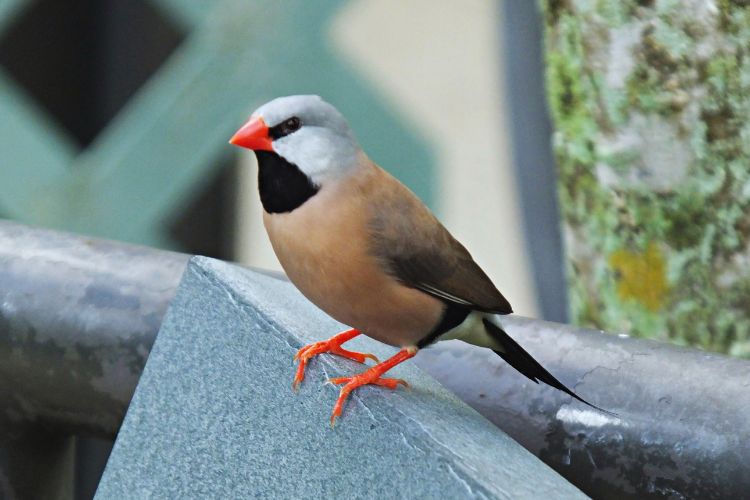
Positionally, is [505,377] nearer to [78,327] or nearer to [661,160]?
[78,327]

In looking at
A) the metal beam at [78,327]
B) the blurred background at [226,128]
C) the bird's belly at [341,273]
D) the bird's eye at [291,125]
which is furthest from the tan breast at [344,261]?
the blurred background at [226,128]

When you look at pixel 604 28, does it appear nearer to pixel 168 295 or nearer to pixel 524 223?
pixel 168 295

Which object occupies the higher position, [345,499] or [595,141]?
[595,141]

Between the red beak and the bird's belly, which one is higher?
the red beak

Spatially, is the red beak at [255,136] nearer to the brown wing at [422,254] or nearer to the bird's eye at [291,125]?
the bird's eye at [291,125]

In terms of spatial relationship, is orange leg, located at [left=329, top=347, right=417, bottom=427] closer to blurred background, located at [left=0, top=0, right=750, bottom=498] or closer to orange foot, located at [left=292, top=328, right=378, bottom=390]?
orange foot, located at [left=292, top=328, right=378, bottom=390]

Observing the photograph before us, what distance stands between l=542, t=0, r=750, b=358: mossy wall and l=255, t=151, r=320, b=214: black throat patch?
944 millimetres

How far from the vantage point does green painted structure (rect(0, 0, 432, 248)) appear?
4.45 meters

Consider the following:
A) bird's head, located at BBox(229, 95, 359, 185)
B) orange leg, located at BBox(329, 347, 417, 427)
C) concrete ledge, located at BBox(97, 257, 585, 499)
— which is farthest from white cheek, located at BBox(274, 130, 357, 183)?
orange leg, located at BBox(329, 347, 417, 427)

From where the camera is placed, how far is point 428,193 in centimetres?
454

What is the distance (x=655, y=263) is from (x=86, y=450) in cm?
203

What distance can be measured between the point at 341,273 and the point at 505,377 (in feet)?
0.96

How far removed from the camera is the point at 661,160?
9.76ft

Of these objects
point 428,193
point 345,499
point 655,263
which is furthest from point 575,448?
point 428,193
